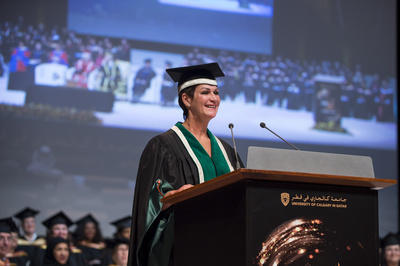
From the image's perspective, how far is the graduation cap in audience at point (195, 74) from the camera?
2.96 m

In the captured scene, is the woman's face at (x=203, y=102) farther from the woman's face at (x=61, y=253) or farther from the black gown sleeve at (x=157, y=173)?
the woman's face at (x=61, y=253)

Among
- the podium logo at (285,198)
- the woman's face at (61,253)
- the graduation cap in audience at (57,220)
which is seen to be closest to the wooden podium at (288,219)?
the podium logo at (285,198)

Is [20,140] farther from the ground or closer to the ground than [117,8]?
closer to the ground

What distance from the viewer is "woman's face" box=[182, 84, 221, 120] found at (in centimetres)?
288

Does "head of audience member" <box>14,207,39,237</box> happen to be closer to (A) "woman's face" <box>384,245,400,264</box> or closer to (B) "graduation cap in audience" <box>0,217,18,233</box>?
(B) "graduation cap in audience" <box>0,217,18,233</box>

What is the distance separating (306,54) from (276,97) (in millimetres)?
792

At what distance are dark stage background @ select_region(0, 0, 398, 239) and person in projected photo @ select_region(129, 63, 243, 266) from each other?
3531 millimetres

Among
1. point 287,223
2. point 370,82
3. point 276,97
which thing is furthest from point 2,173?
point 287,223

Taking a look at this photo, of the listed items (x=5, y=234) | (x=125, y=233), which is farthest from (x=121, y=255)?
(x=5, y=234)

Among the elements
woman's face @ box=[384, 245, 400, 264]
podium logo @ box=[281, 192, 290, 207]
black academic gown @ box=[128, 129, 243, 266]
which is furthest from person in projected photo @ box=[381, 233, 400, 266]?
podium logo @ box=[281, 192, 290, 207]

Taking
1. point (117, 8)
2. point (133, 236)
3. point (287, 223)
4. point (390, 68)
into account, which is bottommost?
point (133, 236)

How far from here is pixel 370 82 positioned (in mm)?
7621

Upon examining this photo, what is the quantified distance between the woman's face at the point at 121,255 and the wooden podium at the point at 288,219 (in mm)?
4876

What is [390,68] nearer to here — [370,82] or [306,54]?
[370,82]
